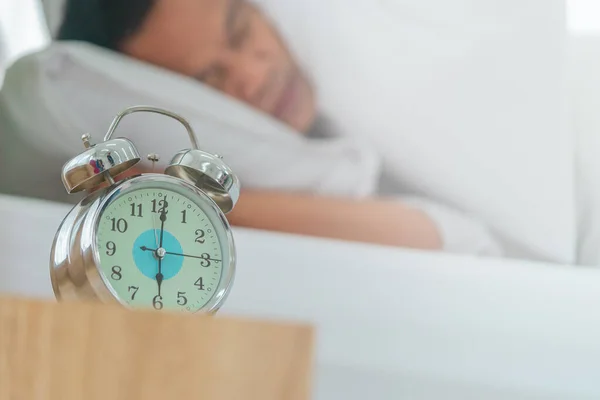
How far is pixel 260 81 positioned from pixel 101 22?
0.24 m

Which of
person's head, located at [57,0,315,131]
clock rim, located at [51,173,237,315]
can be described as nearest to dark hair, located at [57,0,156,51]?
person's head, located at [57,0,315,131]

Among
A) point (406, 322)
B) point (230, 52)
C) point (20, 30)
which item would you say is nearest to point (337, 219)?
point (406, 322)

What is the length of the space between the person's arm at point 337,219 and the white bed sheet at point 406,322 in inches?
0.7

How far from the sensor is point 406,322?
0.93 meters

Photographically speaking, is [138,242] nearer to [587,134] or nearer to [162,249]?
[162,249]

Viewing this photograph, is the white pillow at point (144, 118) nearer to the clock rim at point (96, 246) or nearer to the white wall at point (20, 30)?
the white wall at point (20, 30)

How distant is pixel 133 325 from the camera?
0.47 m

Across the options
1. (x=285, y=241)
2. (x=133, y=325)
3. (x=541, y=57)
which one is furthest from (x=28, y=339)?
(x=541, y=57)

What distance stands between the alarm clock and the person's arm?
0.91 ft

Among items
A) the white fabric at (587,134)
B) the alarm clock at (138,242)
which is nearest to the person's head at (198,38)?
the alarm clock at (138,242)

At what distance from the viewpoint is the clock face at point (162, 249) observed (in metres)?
0.61

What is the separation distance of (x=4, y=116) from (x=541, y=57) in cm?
82

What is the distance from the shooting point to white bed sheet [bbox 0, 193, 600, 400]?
915mm

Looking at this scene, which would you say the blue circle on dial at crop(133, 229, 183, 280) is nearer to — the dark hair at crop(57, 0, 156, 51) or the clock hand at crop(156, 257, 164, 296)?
the clock hand at crop(156, 257, 164, 296)
